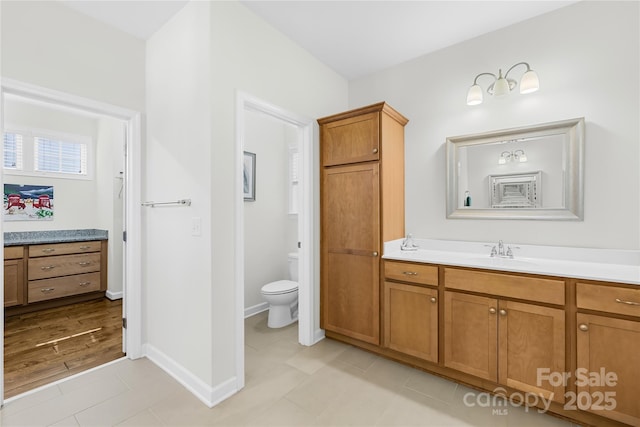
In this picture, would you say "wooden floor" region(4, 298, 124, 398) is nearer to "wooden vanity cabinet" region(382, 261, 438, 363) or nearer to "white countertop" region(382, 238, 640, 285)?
"wooden vanity cabinet" region(382, 261, 438, 363)

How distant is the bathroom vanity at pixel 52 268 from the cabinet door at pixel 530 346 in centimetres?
471

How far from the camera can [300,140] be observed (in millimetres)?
2721

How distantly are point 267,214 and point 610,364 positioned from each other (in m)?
3.23

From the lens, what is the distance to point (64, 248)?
371 cm

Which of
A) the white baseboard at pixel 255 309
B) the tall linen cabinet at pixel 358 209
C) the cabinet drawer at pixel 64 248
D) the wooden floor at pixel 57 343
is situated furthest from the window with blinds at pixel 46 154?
the tall linen cabinet at pixel 358 209

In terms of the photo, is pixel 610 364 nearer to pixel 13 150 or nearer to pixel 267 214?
pixel 267 214

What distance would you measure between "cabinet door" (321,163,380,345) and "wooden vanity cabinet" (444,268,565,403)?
62 cm

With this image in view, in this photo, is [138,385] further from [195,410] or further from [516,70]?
[516,70]

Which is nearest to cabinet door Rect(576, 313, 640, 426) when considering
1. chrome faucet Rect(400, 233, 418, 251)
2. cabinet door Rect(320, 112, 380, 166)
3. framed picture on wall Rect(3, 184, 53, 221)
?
chrome faucet Rect(400, 233, 418, 251)

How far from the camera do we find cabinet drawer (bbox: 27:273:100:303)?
3.48 m

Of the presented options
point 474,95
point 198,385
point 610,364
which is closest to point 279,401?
point 198,385

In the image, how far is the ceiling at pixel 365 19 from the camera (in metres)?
2.09

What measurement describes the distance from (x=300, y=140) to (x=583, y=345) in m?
2.45

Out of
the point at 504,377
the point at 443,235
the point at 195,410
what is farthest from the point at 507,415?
the point at 195,410
